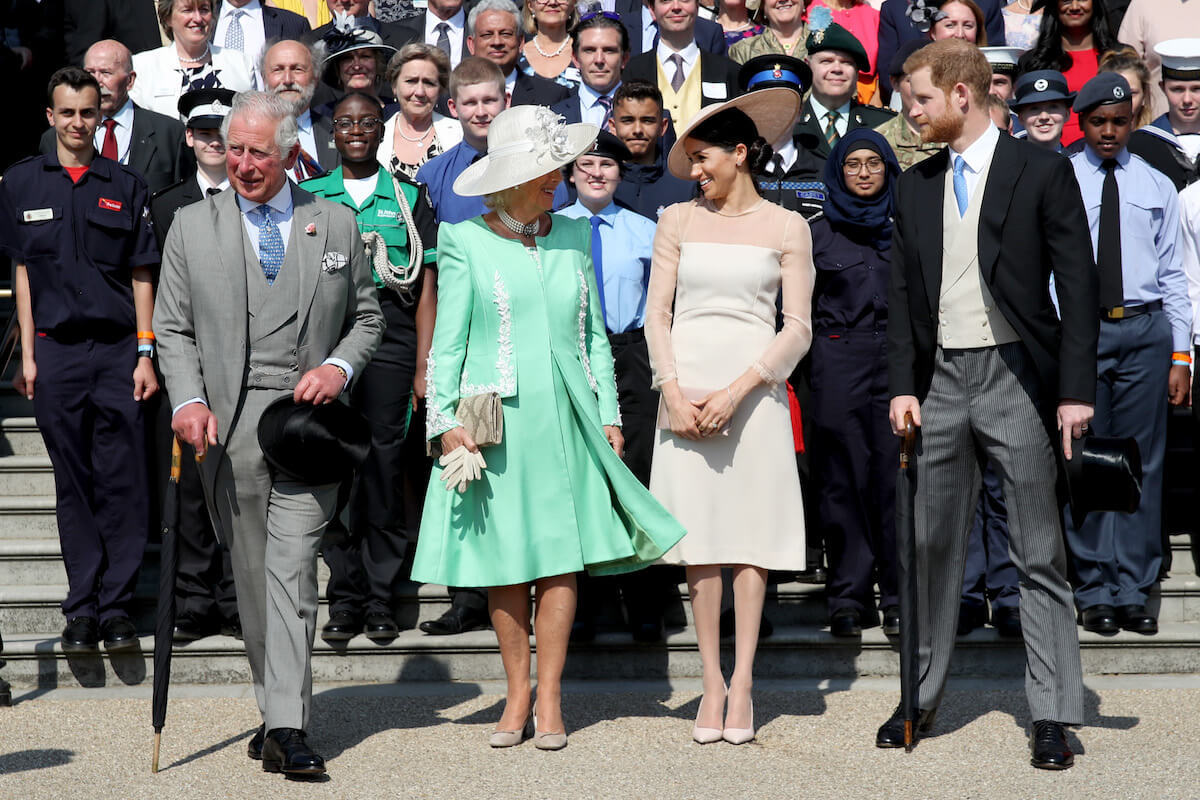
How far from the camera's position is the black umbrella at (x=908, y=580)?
5137 millimetres

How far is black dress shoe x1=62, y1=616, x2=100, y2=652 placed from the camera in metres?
6.06

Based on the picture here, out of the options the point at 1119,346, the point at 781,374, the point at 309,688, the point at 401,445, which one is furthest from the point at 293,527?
the point at 1119,346

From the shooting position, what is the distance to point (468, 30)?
8781 millimetres

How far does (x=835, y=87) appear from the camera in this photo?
7.62 metres

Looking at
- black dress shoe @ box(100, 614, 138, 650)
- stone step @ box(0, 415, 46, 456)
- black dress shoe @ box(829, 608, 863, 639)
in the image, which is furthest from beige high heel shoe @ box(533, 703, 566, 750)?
stone step @ box(0, 415, 46, 456)

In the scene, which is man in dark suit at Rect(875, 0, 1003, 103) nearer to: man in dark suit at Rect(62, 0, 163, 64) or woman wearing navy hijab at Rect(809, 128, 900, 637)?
woman wearing navy hijab at Rect(809, 128, 900, 637)

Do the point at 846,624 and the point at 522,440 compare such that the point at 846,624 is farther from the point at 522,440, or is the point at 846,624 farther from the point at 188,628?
the point at 188,628

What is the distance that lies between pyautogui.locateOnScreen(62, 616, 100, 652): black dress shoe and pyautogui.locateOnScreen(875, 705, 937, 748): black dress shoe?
3.11 metres

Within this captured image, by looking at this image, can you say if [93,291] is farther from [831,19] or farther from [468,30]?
[831,19]

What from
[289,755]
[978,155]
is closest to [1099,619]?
[978,155]

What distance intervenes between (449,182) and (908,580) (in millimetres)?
3007

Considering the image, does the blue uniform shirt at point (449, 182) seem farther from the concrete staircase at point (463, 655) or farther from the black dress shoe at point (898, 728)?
the black dress shoe at point (898, 728)

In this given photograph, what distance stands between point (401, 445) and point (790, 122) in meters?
2.09

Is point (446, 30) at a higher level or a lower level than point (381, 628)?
higher
